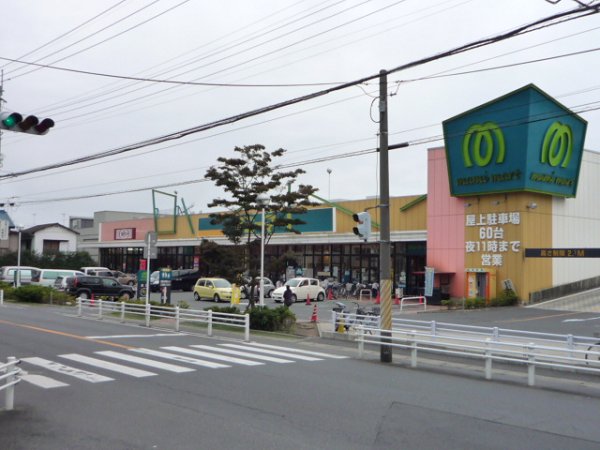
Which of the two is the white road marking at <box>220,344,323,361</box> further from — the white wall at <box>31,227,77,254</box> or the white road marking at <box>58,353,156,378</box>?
the white wall at <box>31,227,77,254</box>

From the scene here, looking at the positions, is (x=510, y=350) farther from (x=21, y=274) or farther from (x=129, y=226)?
(x=129, y=226)

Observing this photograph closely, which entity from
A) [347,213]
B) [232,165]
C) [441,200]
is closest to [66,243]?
[347,213]

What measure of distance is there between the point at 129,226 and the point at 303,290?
1257 inches

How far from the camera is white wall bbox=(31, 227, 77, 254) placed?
73.0 m

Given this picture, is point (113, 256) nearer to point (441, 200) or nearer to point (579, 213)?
point (441, 200)

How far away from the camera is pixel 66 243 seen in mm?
76062

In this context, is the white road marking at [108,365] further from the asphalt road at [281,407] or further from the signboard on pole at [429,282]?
the signboard on pole at [429,282]

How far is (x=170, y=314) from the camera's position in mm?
24969

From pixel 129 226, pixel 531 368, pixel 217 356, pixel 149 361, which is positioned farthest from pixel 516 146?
pixel 129 226

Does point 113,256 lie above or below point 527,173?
below

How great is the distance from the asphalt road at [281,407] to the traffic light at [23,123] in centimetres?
443

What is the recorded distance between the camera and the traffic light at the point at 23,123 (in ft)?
32.6

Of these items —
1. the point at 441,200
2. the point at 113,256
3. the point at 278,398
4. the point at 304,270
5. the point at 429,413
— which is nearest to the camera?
the point at 429,413

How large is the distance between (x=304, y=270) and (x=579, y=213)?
19.9 m
